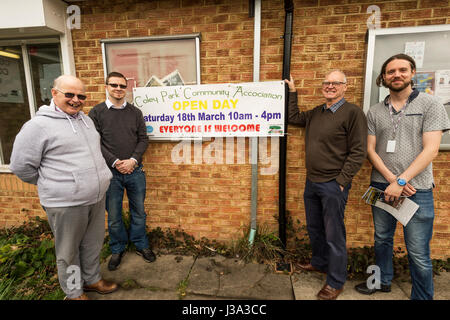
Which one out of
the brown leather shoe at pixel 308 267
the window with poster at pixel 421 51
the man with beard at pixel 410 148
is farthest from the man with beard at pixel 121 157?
the window with poster at pixel 421 51

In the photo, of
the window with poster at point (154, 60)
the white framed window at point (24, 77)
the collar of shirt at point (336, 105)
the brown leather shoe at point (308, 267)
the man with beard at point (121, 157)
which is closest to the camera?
the collar of shirt at point (336, 105)

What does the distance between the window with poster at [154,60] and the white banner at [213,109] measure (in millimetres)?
139

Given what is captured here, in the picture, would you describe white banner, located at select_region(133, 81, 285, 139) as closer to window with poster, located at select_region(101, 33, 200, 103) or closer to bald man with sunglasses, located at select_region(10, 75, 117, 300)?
window with poster, located at select_region(101, 33, 200, 103)

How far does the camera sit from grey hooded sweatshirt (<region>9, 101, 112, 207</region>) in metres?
1.94

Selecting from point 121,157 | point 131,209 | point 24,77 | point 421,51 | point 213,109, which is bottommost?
point 131,209

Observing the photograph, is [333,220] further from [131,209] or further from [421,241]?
[131,209]

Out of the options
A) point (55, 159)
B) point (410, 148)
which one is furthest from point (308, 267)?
point (55, 159)

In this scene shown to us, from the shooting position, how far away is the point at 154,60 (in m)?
3.01

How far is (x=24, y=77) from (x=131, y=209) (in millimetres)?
2386

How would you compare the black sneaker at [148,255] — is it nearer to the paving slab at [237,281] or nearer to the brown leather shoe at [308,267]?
the paving slab at [237,281]

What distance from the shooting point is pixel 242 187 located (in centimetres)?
310

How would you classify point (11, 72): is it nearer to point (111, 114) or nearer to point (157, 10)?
point (111, 114)

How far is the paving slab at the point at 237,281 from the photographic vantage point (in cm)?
248

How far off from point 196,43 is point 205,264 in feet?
8.56
